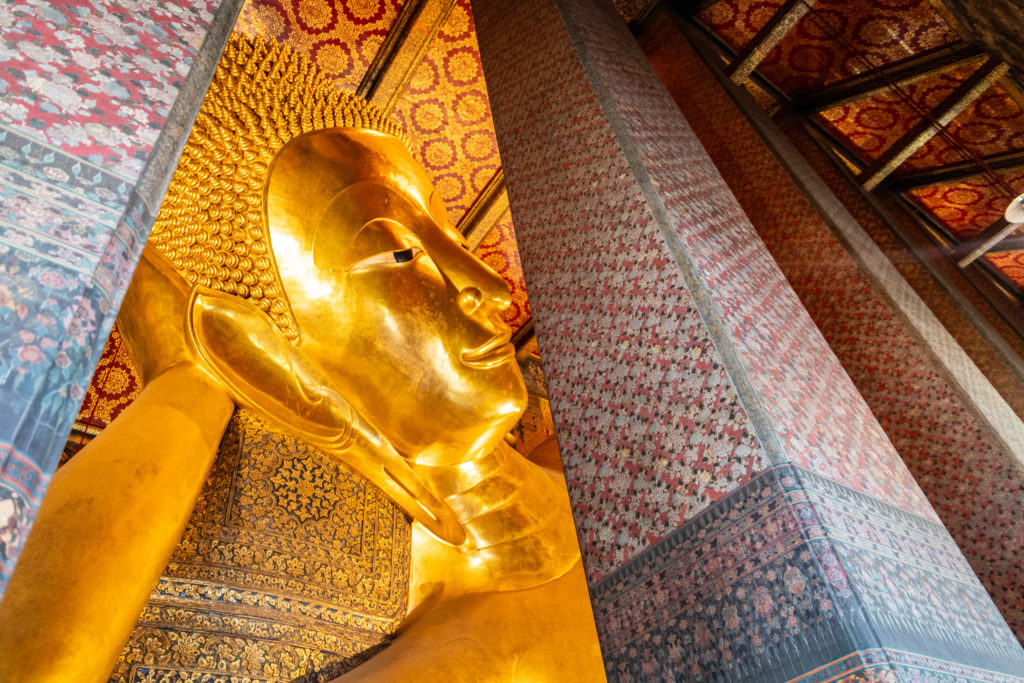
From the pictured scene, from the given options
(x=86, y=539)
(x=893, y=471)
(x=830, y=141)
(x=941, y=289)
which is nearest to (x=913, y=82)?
(x=830, y=141)

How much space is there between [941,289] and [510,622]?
2.74 m

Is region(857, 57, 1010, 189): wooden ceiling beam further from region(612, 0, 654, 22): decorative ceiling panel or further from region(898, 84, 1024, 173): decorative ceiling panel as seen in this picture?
region(612, 0, 654, 22): decorative ceiling panel

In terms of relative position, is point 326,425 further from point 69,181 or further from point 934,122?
point 934,122

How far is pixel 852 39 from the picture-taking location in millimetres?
3725

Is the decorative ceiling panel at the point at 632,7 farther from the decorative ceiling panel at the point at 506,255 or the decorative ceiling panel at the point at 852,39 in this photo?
the decorative ceiling panel at the point at 506,255

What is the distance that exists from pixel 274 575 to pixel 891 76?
3697mm

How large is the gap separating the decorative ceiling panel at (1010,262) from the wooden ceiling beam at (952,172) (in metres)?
0.76

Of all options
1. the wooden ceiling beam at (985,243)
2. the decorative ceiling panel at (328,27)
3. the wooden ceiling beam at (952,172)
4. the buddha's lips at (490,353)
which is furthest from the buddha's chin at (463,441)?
the wooden ceiling beam at (985,243)

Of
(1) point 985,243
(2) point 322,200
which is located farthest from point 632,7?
(1) point 985,243

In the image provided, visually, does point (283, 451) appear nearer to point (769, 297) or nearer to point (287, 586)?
point (287, 586)

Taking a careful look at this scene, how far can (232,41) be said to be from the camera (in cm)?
282

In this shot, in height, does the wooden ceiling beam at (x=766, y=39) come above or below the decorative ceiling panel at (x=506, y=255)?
above

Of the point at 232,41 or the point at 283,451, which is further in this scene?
the point at 232,41

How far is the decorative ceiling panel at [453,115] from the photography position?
3.49 metres
